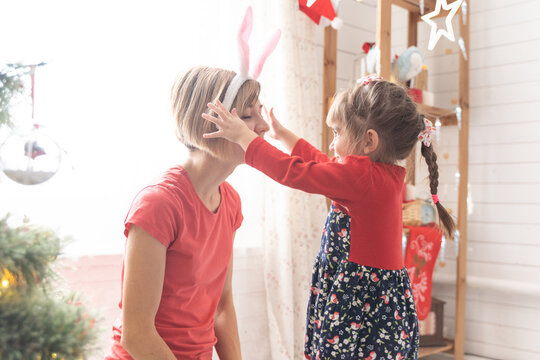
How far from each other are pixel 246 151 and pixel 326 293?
0.47 metres

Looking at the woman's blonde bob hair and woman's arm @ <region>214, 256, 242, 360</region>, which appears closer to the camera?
the woman's blonde bob hair

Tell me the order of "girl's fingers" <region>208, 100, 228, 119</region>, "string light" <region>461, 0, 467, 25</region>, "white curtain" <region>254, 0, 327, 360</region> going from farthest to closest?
"string light" <region>461, 0, 467, 25</region> → "white curtain" <region>254, 0, 327, 360</region> → "girl's fingers" <region>208, 100, 228, 119</region>

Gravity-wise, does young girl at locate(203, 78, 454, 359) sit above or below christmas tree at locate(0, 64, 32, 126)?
below

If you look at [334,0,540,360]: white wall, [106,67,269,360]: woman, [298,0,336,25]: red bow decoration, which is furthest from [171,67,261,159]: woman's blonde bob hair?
[334,0,540,360]: white wall

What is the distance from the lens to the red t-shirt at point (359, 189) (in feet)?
4.66

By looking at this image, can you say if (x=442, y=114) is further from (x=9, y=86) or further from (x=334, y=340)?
(x=9, y=86)

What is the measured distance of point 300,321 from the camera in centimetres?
272

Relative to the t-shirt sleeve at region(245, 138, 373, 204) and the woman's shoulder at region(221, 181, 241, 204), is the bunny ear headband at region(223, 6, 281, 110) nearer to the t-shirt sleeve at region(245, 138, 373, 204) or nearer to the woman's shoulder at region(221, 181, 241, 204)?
the t-shirt sleeve at region(245, 138, 373, 204)

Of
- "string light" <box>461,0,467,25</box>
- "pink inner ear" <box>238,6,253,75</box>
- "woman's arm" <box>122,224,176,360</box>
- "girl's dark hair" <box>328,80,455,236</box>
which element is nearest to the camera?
"woman's arm" <box>122,224,176,360</box>

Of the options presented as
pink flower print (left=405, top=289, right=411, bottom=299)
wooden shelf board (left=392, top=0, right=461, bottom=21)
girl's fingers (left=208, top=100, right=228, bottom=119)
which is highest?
wooden shelf board (left=392, top=0, right=461, bottom=21)

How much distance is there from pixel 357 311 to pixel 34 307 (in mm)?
869

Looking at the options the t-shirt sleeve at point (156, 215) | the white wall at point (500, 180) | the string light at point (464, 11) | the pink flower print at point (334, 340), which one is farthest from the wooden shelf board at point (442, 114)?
the t-shirt sleeve at point (156, 215)

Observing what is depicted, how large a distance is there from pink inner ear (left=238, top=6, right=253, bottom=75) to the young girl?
16 cm

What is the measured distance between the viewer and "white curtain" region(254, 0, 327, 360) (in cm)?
260
